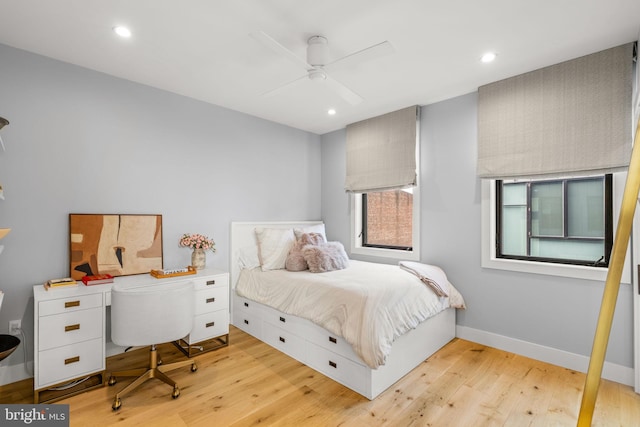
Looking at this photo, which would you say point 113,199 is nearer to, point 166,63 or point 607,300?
point 166,63

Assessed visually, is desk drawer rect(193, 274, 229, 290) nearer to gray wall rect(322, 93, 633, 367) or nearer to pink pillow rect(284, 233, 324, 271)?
pink pillow rect(284, 233, 324, 271)

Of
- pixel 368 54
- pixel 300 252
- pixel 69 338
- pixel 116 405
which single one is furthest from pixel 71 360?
pixel 368 54

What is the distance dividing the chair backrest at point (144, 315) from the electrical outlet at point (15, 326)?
977 millimetres

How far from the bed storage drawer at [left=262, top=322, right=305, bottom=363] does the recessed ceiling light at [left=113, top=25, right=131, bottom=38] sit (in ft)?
8.69

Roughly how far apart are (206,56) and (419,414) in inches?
119

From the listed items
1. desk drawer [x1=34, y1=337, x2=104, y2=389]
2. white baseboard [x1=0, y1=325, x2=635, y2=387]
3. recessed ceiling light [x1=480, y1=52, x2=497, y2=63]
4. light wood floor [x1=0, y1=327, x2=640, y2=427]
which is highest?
recessed ceiling light [x1=480, y1=52, x2=497, y2=63]

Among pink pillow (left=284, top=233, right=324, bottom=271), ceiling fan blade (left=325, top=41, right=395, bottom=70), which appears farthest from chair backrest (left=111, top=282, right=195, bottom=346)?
ceiling fan blade (left=325, top=41, right=395, bottom=70)

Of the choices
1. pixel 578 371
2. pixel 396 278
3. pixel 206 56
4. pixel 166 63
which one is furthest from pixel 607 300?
pixel 166 63

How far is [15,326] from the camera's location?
237cm

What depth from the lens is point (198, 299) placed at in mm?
2877

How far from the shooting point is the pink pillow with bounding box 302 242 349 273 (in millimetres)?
3168

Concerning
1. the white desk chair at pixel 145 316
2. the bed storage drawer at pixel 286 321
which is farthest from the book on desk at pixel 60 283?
the bed storage drawer at pixel 286 321

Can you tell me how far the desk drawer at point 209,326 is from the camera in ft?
9.34

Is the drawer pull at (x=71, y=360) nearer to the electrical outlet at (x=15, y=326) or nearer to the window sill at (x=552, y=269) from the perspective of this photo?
Answer: the electrical outlet at (x=15, y=326)
